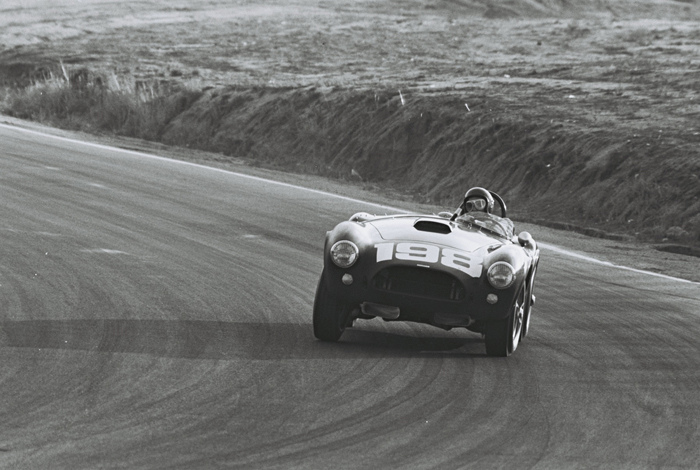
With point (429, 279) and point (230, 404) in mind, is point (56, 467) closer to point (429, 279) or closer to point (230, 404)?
point (230, 404)

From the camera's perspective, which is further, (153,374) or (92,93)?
(92,93)

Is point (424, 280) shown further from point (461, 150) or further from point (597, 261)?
point (461, 150)

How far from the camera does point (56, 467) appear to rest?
534 cm

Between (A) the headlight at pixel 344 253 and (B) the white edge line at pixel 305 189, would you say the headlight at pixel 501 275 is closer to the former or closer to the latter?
(A) the headlight at pixel 344 253

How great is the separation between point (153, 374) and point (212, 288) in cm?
306

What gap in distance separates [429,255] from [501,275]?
50 centimetres

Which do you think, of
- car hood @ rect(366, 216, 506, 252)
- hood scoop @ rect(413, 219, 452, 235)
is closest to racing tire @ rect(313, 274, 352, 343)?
car hood @ rect(366, 216, 506, 252)

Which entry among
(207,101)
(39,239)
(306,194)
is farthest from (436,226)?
(207,101)

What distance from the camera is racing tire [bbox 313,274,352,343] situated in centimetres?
821

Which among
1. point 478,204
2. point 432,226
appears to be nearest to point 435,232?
point 432,226

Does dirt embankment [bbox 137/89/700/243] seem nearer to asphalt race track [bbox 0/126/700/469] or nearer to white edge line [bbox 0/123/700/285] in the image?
white edge line [bbox 0/123/700/285]

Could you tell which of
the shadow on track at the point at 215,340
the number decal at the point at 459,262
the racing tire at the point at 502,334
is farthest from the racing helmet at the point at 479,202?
the number decal at the point at 459,262

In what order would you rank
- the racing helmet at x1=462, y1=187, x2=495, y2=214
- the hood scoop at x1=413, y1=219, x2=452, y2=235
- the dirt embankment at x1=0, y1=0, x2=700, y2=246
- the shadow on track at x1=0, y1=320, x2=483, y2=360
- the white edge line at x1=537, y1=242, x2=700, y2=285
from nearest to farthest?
the shadow on track at x1=0, y1=320, x2=483, y2=360, the hood scoop at x1=413, y1=219, x2=452, y2=235, the racing helmet at x1=462, y1=187, x2=495, y2=214, the white edge line at x1=537, y1=242, x2=700, y2=285, the dirt embankment at x1=0, y1=0, x2=700, y2=246

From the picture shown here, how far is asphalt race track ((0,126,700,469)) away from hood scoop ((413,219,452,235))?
82 cm
